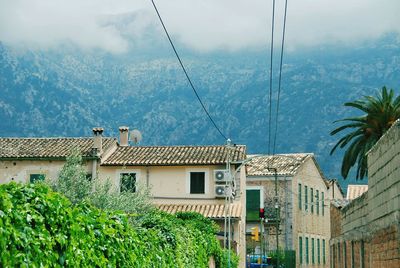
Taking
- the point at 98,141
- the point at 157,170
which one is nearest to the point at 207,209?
the point at 157,170

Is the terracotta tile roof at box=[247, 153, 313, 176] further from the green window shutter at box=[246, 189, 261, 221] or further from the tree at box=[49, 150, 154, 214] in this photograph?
the tree at box=[49, 150, 154, 214]

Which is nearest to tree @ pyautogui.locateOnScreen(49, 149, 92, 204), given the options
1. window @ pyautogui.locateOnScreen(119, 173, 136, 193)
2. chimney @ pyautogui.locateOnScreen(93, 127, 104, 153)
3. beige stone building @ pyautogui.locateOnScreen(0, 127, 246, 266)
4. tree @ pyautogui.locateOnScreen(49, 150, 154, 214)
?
tree @ pyautogui.locateOnScreen(49, 150, 154, 214)

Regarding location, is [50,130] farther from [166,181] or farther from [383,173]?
[383,173]

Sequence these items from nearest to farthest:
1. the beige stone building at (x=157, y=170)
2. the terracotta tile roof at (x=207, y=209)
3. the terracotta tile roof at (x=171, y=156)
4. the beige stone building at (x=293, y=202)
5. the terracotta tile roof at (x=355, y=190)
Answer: the terracotta tile roof at (x=207, y=209)
the beige stone building at (x=157, y=170)
the terracotta tile roof at (x=171, y=156)
the beige stone building at (x=293, y=202)
the terracotta tile roof at (x=355, y=190)

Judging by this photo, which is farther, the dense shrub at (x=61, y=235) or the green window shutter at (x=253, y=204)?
the green window shutter at (x=253, y=204)

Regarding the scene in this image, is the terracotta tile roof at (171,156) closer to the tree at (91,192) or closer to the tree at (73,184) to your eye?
the tree at (91,192)

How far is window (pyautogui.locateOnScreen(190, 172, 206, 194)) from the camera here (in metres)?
42.7

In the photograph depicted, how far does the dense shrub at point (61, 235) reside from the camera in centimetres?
577

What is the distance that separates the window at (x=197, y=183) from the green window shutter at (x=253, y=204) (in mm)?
13399

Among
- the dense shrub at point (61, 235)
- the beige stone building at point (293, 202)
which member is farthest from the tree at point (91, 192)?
the beige stone building at point (293, 202)

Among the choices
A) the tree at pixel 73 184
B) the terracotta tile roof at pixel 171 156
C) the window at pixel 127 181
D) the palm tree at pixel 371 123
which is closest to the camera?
the tree at pixel 73 184

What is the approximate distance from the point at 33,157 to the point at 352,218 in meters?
24.6

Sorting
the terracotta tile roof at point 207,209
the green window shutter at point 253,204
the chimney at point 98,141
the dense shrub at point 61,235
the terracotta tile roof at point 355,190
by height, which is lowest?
the dense shrub at point 61,235

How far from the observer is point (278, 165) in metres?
58.3
